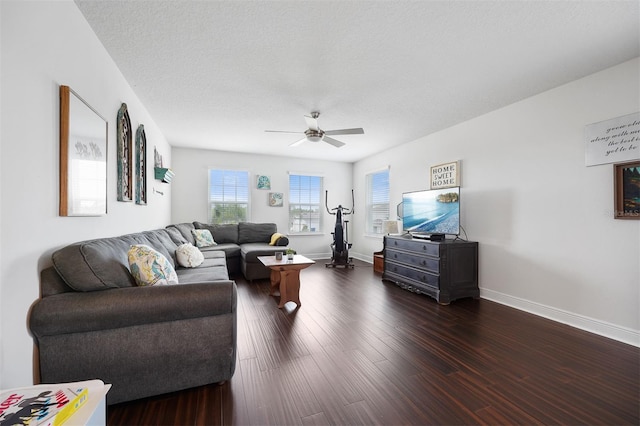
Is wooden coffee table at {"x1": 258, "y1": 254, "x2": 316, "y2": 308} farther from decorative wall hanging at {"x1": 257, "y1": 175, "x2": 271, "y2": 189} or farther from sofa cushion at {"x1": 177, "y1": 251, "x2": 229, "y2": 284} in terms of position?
decorative wall hanging at {"x1": 257, "y1": 175, "x2": 271, "y2": 189}

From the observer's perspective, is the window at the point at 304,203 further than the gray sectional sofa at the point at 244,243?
Yes

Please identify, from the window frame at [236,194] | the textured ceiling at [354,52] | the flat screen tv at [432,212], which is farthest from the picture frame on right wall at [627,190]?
the window frame at [236,194]

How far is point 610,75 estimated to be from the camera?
2.55m

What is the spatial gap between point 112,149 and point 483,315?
425 cm

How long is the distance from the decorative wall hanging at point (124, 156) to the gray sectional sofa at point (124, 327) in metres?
1.00

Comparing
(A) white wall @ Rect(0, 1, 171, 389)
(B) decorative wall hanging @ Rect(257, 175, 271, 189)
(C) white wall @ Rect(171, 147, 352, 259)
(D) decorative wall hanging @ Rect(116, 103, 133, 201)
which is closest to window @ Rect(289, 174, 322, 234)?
(C) white wall @ Rect(171, 147, 352, 259)

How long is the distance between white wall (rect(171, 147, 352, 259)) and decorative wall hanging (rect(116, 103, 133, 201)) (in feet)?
9.77

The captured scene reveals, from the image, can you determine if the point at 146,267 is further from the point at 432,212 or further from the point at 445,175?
the point at 445,175

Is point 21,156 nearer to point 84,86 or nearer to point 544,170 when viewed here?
point 84,86

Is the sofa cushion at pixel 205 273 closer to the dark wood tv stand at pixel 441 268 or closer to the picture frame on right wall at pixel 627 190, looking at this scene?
the dark wood tv stand at pixel 441 268

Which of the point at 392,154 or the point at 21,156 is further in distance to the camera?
the point at 392,154

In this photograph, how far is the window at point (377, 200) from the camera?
235 inches

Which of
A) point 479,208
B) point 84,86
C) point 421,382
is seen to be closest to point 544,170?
point 479,208

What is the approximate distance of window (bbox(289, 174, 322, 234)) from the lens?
666cm
